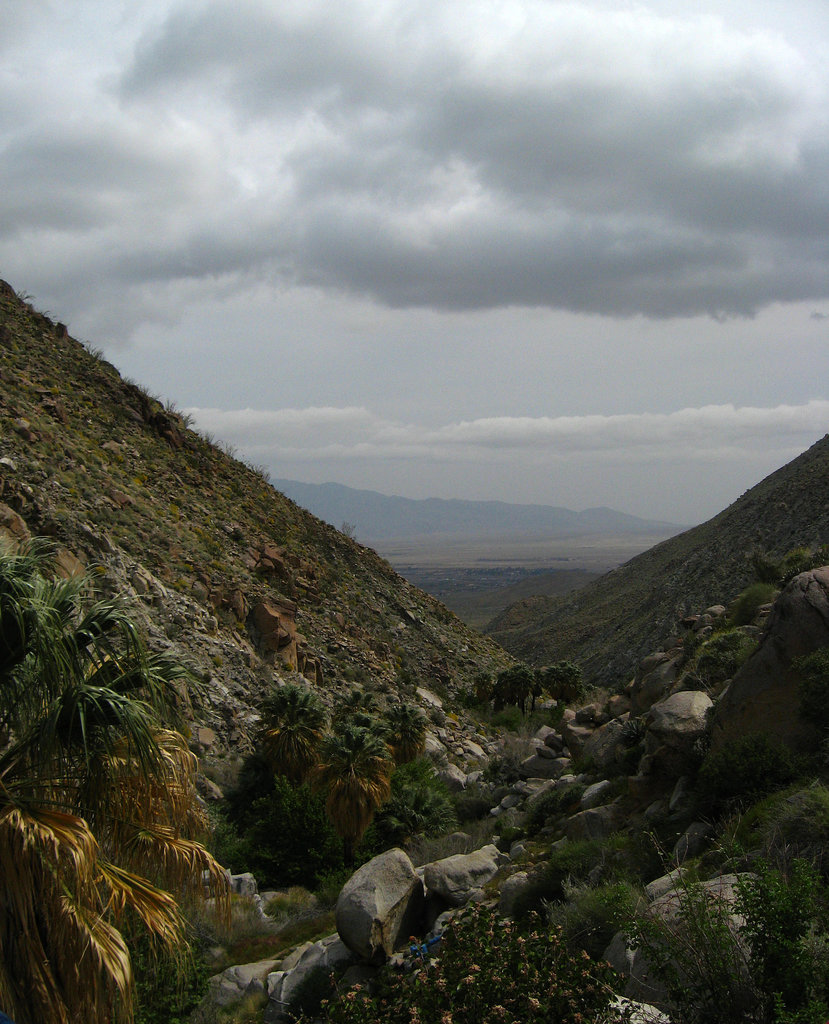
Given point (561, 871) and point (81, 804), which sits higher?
point (81, 804)

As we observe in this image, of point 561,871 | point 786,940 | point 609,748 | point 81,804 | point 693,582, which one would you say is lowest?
point 561,871

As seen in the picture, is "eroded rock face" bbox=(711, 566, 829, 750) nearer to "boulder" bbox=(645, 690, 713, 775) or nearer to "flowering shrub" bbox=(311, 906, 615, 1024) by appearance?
"boulder" bbox=(645, 690, 713, 775)

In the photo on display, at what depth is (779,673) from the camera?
466 inches

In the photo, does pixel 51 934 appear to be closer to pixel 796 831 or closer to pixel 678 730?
pixel 796 831

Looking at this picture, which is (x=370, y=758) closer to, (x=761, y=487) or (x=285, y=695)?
(x=285, y=695)

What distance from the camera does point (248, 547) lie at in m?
37.7

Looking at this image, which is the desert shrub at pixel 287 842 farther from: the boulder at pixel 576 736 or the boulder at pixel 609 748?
the boulder at pixel 609 748

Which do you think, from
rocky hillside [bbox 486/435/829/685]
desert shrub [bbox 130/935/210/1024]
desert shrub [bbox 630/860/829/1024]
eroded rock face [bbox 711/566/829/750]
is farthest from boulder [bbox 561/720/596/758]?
rocky hillside [bbox 486/435/829/685]

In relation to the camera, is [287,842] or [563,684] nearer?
[287,842]

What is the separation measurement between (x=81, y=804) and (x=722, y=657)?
46.7ft

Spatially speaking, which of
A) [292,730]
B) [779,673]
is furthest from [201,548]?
[779,673]

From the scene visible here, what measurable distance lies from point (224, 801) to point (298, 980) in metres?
11.8

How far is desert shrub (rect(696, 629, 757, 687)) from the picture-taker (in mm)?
15883

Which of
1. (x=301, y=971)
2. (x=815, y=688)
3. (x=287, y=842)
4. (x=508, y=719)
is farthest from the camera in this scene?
(x=508, y=719)
